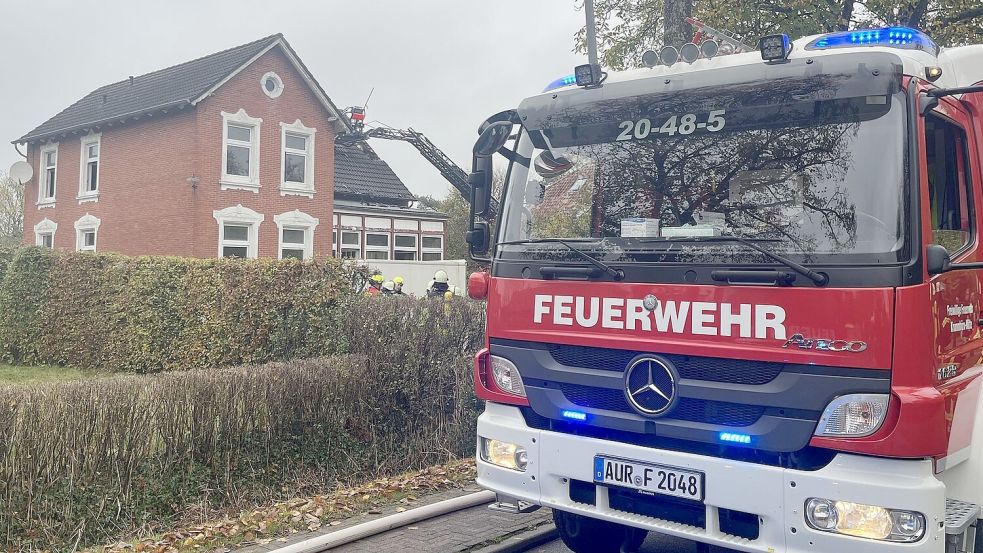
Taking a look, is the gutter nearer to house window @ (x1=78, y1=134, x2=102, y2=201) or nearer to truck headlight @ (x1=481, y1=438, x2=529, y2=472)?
house window @ (x1=78, y1=134, x2=102, y2=201)

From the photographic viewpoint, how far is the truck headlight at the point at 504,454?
14.2 feet

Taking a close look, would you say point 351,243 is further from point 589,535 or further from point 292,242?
point 589,535

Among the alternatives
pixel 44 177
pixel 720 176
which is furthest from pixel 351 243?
pixel 720 176

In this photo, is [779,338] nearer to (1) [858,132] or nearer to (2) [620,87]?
(1) [858,132]

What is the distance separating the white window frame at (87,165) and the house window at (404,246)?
34.3 ft

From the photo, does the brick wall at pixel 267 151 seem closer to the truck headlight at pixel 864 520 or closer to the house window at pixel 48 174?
the house window at pixel 48 174

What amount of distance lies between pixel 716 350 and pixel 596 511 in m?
1.01

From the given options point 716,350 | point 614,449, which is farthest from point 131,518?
point 716,350

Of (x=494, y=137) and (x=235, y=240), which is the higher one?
(x=235, y=240)

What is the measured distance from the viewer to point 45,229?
28750mm

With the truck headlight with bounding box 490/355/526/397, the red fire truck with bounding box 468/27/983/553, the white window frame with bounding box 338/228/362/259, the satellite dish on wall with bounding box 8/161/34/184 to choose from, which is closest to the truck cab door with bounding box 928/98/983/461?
the red fire truck with bounding box 468/27/983/553

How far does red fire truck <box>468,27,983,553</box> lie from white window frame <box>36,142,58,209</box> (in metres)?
28.3

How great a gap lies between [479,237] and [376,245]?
26.3 metres

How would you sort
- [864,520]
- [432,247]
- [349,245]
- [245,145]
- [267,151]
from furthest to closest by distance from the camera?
[432,247] < [349,245] < [267,151] < [245,145] < [864,520]
